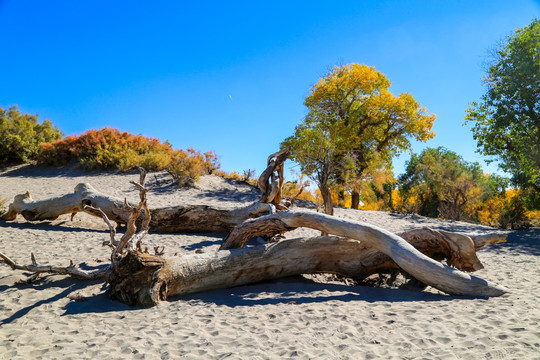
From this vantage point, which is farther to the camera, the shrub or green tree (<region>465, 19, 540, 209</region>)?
the shrub

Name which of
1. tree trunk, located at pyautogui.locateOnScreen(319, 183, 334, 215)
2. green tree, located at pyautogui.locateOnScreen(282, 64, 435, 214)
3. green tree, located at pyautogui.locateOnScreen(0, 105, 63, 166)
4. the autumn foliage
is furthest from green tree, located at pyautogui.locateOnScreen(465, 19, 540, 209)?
green tree, located at pyautogui.locateOnScreen(0, 105, 63, 166)

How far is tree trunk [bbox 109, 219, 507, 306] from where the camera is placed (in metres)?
4.59

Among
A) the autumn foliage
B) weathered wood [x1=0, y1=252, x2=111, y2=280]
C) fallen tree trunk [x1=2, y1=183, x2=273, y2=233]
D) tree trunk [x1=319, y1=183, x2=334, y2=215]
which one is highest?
the autumn foliage

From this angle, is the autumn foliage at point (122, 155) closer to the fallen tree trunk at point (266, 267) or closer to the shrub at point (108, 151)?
the shrub at point (108, 151)

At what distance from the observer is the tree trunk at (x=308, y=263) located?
459cm

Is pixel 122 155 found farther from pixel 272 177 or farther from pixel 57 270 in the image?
pixel 57 270

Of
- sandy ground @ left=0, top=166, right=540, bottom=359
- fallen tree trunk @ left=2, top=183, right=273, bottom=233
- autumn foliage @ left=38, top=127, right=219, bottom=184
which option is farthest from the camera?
autumn foliage @ left=38, top=127, right=219, bottom=184

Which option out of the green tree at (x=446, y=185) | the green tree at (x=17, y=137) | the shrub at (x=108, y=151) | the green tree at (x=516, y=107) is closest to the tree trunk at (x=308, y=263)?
the green tree at (x=516, y=107)

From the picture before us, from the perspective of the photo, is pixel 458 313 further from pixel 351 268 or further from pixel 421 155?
pixel 421 155

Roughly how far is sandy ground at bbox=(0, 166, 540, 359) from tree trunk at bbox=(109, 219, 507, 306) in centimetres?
19

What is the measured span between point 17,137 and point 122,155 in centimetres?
764

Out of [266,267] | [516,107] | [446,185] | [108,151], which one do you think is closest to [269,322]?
[266,267]

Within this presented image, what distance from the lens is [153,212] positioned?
920 centimetres

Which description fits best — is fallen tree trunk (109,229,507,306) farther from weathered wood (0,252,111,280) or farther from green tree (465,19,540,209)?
green tree (465,19,540,209)
